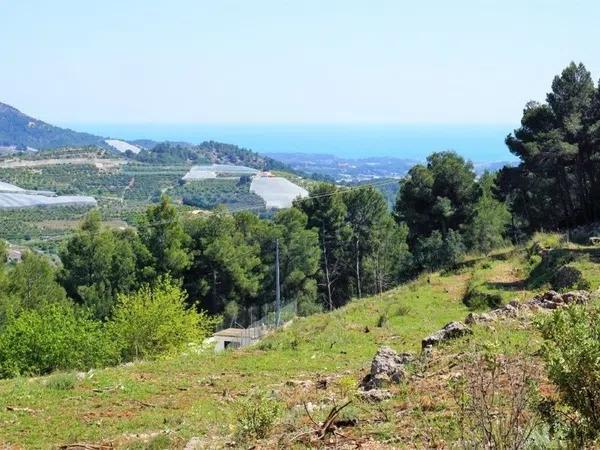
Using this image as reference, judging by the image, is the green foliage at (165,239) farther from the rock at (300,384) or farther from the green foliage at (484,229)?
the rock at (300,384)

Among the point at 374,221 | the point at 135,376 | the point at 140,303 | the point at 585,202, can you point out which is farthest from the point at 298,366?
the point at 374,221

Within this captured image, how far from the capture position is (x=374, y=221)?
51781 millimetres

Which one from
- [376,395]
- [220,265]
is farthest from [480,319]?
[220,265]

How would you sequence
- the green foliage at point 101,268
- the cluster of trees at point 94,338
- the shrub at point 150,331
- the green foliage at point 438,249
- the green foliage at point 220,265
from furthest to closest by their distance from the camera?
the green foliage at point 220,265 → the green foliage at point 438,249 → the green foliage at point 101,268 → the shrub at point 150,331 → the cluster of trees at point 94,338

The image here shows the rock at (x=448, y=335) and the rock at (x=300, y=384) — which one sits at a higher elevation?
the rock at (x=448, y=335)

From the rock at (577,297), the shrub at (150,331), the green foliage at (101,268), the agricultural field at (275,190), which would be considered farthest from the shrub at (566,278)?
the agricultural field at (275,190)

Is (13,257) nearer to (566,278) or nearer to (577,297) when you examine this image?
(566,278)

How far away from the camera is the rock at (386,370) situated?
9.87 metres

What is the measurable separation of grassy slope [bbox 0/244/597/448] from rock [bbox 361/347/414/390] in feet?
1.42

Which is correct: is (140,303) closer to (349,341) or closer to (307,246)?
(349,341)

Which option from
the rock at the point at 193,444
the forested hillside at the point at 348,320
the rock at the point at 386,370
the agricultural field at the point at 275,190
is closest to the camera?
the forested hillside at the point at 348,320

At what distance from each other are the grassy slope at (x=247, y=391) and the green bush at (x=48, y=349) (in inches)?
255

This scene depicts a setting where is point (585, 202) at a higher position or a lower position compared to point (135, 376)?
higher

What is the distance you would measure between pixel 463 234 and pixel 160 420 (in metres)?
37.3
